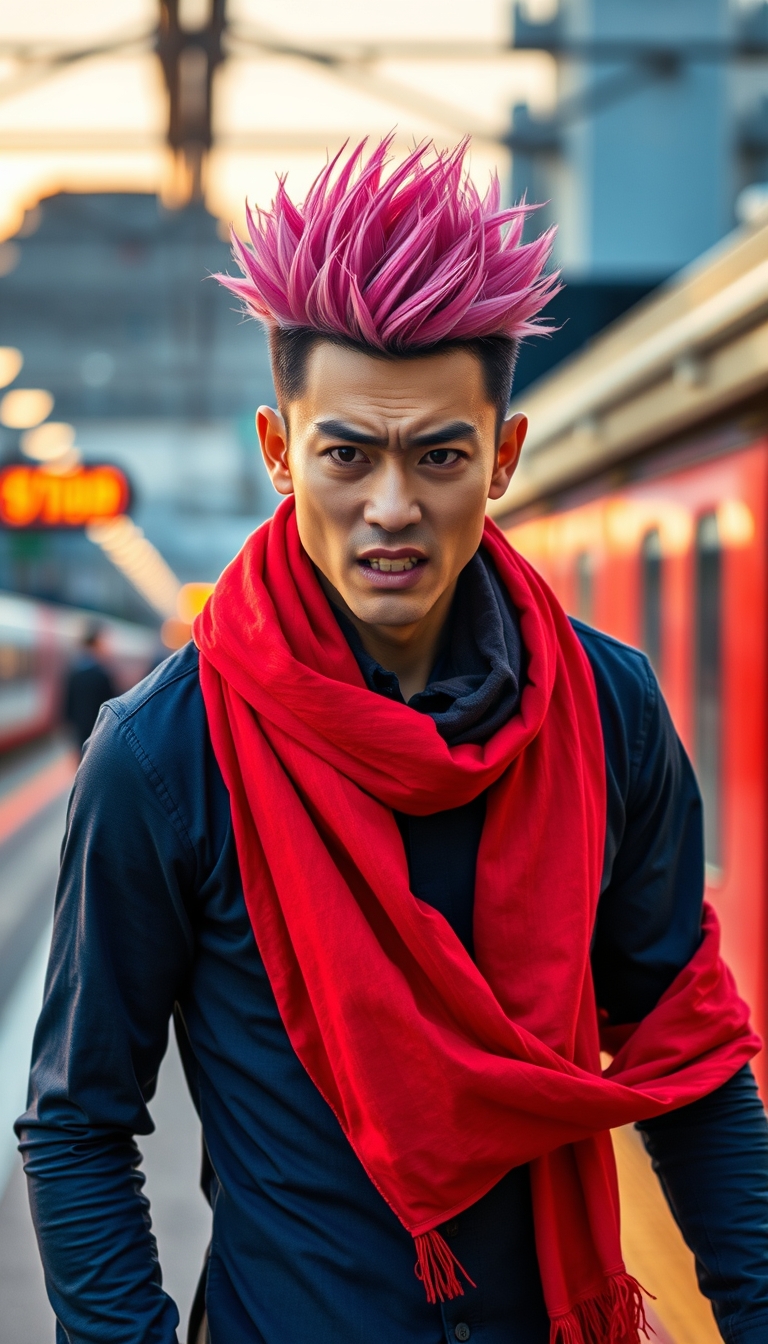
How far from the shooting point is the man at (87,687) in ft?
38.2

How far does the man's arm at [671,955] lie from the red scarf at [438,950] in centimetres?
5

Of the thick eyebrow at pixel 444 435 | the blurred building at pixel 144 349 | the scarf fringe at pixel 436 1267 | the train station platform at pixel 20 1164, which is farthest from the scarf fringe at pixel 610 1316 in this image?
the blurred building at pixel 144 349

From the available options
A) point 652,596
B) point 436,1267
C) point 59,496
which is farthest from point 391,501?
point 59,496

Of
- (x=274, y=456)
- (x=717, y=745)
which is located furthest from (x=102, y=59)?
(x=274, y=456)

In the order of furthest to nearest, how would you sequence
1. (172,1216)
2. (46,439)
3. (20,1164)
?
(46,439) → (20,1164) → (172,1216)

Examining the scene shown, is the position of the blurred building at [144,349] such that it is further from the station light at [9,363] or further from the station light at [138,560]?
the station light at [138,560]

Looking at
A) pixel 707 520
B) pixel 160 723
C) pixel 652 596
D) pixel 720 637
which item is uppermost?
pixel 707 520

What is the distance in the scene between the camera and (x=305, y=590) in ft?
4.81

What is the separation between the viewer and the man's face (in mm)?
1332

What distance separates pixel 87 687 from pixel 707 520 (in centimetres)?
826

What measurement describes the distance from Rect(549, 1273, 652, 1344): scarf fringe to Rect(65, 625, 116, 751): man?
10.4 metres

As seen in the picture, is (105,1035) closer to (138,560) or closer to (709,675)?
(709,675)

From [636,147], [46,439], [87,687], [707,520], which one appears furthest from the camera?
[46,439]

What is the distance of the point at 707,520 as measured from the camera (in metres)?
4.24
